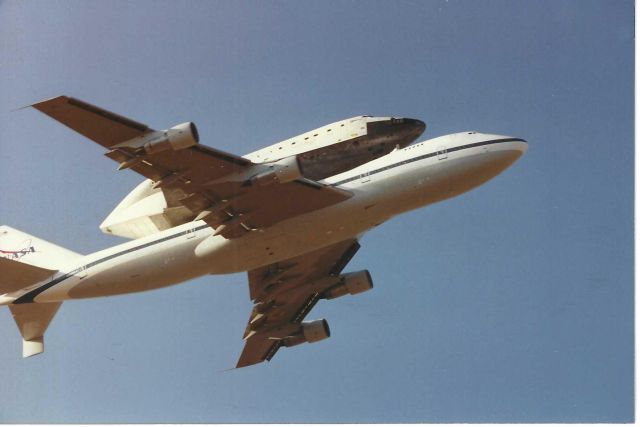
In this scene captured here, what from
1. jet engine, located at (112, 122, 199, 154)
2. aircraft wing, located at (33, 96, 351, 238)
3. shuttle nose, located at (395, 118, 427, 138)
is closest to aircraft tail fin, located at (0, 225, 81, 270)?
aircraft wing, located at (33, 96, 351, 238)

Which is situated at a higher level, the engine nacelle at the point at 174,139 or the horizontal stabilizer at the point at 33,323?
the engine nacelle at the point at 174,139

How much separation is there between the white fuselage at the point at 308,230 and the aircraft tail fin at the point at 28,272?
597 mm

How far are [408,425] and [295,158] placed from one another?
368 inches

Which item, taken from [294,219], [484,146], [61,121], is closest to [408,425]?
[294,219]

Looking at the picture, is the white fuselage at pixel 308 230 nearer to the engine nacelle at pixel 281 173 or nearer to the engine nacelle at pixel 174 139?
the engine nacelle at pixel 281 173

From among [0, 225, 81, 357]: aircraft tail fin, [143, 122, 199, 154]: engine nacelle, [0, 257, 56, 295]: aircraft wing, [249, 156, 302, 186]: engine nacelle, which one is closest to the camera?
[143, 122, 199, 154]: engine nacelle

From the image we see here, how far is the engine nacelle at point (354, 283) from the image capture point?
36.7 metres

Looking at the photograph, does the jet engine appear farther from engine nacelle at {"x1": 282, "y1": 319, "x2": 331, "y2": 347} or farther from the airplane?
engine nacelle at {"x1": 282, "y1": 319, "x2": 331, "y2": 347}

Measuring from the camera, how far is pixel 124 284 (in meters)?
32.0

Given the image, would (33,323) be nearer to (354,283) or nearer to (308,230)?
(308,230)

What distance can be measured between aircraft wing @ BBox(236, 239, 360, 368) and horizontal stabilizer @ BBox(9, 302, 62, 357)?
8298 millimetres

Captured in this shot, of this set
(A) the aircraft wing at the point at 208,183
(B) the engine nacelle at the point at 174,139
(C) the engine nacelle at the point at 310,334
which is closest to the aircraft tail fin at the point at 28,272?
(A) the aircraft wing at the point at 208,183

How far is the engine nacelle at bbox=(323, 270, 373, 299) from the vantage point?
36.7 metres

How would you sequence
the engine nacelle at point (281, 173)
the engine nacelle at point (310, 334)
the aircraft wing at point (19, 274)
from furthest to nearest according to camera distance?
1. the engine nacelle at point (310, 334)
2. the aircraft wing at point (19, 274)
3. the engine nacelle at point (281, 173)
